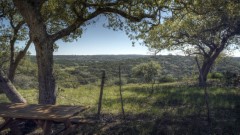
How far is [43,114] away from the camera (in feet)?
23.8

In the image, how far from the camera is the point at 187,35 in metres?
26.2

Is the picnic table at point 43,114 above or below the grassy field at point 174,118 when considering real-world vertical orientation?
above

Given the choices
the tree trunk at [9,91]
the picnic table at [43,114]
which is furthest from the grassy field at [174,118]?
the tree trunk at [9,91]

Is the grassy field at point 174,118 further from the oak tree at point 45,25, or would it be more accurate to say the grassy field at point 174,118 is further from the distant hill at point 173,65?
the distant hill at point 173,65

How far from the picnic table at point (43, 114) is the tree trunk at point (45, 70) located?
6.19 ft

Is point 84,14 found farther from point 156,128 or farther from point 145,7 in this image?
point 156,128

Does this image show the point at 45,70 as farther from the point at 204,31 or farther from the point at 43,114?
the point at 204,31

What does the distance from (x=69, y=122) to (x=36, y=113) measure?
0.95 m

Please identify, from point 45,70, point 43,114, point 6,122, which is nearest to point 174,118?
point 45,70

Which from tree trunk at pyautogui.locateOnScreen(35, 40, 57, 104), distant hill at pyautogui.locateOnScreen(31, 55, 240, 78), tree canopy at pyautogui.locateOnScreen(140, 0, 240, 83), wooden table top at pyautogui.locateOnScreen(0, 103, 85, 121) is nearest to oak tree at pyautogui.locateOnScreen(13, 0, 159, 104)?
tree trunk at pyautogui.locateOnScreen(35, 40, 57, 104)

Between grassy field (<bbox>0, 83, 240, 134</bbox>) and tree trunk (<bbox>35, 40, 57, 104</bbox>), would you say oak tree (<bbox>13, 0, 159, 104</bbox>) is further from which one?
grassy field (<bbox>0, 83, 240, 134</bbox>)

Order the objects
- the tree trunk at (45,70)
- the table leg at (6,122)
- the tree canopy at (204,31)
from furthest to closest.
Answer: the tree canopy at (204,31)
the tree trunk at (45,70)
the table leg at (6,122)

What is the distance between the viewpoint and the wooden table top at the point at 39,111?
22.8 feet

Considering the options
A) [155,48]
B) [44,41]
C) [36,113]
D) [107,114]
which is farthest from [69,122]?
[155,48]
